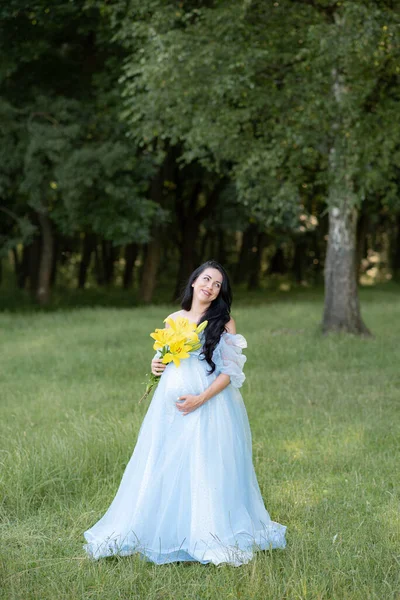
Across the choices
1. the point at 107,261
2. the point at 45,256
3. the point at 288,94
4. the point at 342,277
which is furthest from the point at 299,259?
the point at 288,94

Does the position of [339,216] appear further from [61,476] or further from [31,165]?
[61,476]

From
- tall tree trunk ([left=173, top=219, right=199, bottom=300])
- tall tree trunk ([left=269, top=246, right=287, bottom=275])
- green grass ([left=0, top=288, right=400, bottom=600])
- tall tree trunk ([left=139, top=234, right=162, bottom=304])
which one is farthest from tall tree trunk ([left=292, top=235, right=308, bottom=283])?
green grass ([left=0, top=288, right=400, bottom=600])

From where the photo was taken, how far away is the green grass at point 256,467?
4.43 metres

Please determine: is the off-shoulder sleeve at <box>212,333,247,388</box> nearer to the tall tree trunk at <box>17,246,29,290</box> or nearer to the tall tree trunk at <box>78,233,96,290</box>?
the tall tree trunk at <box>78,233,96,290</box>

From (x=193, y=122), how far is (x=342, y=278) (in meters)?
4.33

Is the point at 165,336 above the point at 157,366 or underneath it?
above

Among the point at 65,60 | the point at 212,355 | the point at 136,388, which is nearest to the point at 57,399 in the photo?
the point at 136,388

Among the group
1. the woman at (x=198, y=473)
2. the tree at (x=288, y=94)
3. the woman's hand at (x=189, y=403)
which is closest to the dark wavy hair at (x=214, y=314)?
the woman at (x=198, y=473)

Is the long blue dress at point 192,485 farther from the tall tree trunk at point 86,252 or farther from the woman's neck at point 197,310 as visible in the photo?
the tall tree trunk at point 86,252

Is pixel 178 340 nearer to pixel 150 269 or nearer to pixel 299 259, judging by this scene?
pixel 150 269

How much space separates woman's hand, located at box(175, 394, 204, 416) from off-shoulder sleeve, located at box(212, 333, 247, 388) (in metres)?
0.25

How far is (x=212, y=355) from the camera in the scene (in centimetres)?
498

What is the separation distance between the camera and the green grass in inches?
174

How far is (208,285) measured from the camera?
5.01 meters
